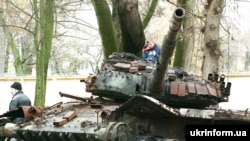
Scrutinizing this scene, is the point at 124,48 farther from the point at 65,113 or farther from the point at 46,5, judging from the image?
the point at 46,5

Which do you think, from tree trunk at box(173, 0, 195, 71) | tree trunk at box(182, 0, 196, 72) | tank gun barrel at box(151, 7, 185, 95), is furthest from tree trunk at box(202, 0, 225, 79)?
tank gun barrel at box(151, 7, 185, 95)

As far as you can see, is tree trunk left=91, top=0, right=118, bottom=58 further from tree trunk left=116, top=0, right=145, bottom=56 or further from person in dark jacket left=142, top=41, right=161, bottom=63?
person in dark jacket left=142, top=41, right=161, bottom=63

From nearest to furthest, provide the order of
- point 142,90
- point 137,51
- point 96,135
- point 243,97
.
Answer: point 96,135
point 142,90
point 137,51
point 243,97

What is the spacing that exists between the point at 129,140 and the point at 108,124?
15.9 inches

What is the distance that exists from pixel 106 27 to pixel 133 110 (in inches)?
222

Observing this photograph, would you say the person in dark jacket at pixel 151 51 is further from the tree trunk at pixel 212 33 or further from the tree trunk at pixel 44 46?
the tree trunk at pixel 44 46

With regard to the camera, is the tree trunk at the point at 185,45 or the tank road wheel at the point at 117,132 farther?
the tree trunk at the point at 185,45

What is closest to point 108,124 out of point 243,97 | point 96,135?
point 96,135

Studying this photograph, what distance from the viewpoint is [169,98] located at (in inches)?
391

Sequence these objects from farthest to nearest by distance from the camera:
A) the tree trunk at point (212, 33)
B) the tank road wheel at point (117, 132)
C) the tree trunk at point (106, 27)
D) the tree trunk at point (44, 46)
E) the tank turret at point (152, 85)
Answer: the tree trunk at point (44, 46) → the tree trunk at point (106, 27) → the tree trunk at point (212, 33) → the tank turret at point (152, 85) → the tank road wheel at point (117, 132)

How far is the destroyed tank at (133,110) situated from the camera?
872cm

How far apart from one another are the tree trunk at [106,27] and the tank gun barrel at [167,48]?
4736 mm
